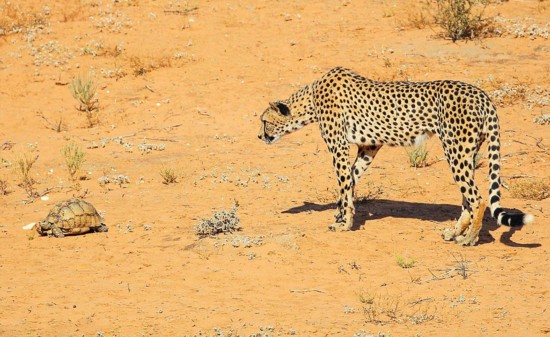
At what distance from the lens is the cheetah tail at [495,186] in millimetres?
8820

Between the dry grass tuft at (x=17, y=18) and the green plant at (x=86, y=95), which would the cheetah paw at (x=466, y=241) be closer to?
the green plant at (x=86, y=95)

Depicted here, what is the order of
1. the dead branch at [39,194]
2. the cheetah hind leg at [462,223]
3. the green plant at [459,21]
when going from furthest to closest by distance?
the green plant at [459,21], the dead branch at [39,194], the cheetah hind leg at [462,223]

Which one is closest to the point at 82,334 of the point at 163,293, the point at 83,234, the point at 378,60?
the point at 163,293

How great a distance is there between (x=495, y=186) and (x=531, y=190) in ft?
8.63

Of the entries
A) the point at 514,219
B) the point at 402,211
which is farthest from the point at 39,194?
the point at 514,219

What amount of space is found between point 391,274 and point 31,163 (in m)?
7.03

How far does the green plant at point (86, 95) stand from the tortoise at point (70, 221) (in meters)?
5.70

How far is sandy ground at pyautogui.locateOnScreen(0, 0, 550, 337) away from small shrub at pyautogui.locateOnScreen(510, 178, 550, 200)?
0.17 meters

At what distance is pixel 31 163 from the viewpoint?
13.4m

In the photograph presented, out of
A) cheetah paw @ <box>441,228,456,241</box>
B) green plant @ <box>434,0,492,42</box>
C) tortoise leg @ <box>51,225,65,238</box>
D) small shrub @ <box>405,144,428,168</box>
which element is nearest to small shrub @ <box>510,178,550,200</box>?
small shrub @ <box>405,144,428,168</box>

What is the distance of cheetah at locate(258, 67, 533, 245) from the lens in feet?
31.4

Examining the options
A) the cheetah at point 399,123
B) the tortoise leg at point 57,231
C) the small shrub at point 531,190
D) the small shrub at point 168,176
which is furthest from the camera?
the small shrub at point 168,176

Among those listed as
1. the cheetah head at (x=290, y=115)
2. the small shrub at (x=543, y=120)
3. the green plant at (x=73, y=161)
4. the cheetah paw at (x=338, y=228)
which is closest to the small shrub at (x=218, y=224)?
the cheetah paw at (x=338, y=228)

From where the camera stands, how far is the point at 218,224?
10.2 metres
